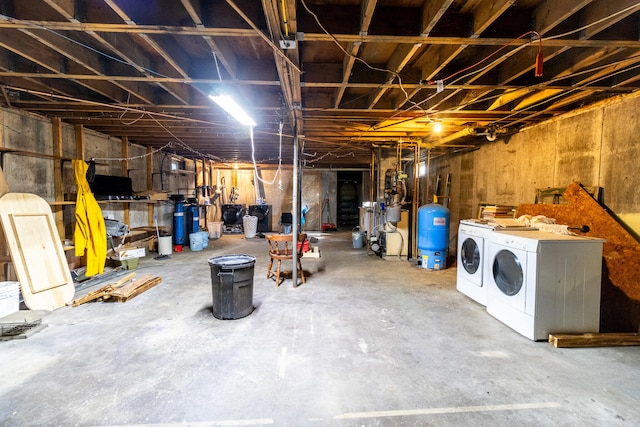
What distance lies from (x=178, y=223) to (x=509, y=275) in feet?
22.6

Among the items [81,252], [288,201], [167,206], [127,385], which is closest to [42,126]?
[81,252]

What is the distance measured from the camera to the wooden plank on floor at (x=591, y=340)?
2.35 meters

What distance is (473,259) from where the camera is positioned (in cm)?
343

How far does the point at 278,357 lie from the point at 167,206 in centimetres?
649

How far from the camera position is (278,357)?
217cm

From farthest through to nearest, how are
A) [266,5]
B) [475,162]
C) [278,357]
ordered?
[475,162], [278,357], [266,5]

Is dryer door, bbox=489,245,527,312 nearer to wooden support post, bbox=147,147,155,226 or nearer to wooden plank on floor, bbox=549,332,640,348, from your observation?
wooden plank on floor, bbox=549,332,640,348

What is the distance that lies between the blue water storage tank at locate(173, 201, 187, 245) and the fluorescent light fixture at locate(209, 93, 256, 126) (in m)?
4.13

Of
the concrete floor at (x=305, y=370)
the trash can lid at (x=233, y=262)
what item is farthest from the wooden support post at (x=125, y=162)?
the trash can lid at (x=233, y=262)

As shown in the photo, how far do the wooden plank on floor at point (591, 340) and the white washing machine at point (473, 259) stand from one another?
830mm

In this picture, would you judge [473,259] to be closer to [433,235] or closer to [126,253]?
[433,235]

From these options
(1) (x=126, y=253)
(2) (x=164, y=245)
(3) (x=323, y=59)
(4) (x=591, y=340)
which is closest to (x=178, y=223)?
(2) (x=164, y=245)

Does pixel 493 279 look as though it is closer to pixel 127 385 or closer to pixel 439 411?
pixel 439 411

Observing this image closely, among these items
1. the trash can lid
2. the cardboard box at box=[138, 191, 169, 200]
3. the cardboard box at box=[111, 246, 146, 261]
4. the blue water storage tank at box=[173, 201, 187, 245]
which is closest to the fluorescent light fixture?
the trash can lid
